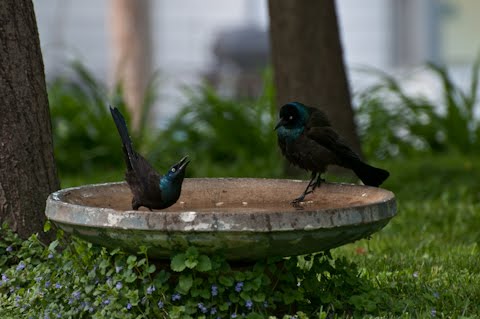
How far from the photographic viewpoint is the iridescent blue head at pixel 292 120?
4.75 m

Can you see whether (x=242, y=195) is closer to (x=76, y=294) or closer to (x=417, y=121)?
(x=76, y=294)

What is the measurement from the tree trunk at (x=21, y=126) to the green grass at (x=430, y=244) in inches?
67.6

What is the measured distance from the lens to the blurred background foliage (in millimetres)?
9375

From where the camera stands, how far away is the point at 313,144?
4.76 meters

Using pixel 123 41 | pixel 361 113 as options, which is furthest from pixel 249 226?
pixel 123 41

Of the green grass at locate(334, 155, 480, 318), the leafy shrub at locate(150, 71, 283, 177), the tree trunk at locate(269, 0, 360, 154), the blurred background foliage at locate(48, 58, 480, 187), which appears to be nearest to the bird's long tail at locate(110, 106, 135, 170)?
the green grass at locate(334, 155, 480, 318)

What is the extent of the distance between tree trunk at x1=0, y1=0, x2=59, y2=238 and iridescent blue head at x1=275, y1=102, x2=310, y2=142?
3.93 ft

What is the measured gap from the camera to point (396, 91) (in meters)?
9.72

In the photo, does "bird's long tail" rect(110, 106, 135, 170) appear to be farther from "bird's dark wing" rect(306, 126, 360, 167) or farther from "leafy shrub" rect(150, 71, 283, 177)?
"leafy shrub" rect(150, 71, 283, 177)

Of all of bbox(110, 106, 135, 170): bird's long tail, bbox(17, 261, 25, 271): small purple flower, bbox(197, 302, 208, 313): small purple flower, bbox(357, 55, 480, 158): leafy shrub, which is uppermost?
bbox(110, 106, 135, 170): bird's long tail

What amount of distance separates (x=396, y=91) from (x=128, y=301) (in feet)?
20.6

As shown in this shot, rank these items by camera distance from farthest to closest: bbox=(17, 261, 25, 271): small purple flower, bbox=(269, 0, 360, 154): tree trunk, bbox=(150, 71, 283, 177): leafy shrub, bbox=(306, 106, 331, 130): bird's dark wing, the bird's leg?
bbox=(150, 71, 283, 177): leafy shrub → bbox=(269, 0, 360, 154): tree trunk → bbox=(306, 106, 331, 130): bird's dark wing → the bird's leg → bbox=(17, 261, 25, 271): small purple flower

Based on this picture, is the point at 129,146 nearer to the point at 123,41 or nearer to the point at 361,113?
the point at 361,113

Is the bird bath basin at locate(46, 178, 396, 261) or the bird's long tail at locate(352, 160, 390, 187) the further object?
the bird's long tail at locate(352, 160, 390, 187)
